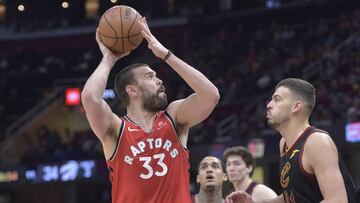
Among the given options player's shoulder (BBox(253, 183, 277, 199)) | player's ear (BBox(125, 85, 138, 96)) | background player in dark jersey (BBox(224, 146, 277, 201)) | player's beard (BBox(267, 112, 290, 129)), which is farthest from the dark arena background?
player's beard (BBox(267, 112, 290, 129))

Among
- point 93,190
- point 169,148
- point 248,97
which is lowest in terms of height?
point 93,190

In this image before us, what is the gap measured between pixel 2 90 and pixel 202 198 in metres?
21.5

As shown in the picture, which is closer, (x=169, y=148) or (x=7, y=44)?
(x=169, y=148)

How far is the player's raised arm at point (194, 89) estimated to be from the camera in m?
5.48

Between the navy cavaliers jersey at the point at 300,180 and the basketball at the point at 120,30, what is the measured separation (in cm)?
132

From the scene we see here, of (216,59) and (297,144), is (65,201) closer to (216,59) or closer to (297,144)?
(216,59)

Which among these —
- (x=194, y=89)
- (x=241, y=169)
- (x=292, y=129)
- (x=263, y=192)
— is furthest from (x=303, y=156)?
(x=241, y=169)

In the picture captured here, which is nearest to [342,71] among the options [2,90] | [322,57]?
[322,57]

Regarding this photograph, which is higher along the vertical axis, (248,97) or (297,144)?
(297,144)

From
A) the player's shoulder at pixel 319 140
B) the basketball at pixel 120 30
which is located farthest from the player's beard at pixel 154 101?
the player's shoulder at pixel 319 140

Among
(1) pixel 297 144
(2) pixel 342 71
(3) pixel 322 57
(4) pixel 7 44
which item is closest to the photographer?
(1) pixel 297 144

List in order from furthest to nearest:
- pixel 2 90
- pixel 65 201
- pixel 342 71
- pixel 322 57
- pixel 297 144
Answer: pixel 2 90 < pixel 65 201 < pixel 322 57 < pixel 342 71 < pixel 297 144

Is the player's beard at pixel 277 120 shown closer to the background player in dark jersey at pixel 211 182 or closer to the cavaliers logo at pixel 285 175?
the cavaliers logo at pixel 285 175

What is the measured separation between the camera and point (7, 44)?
3116cm
